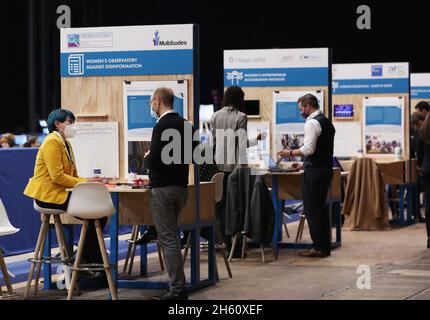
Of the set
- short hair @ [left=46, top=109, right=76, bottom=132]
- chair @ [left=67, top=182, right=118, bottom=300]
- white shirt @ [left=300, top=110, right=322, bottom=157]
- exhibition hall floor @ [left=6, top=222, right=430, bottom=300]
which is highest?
short hair @ [left=46, top=109, right=76, bottom=132]

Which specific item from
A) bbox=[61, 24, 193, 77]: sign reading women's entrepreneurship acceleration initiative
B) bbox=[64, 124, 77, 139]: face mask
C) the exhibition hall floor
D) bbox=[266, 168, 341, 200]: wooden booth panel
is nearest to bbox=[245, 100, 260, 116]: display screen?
bbox=[266, 168, 341, 200]: wooden booth panel

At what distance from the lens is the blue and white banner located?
1553 cm

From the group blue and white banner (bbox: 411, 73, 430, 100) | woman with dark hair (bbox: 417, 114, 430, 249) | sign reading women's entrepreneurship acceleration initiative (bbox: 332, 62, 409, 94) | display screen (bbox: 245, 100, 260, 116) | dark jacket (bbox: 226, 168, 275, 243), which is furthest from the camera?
blue and white banner (bbox: 411, 73, 430, 100)

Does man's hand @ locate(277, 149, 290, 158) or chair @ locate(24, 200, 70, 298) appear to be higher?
man's hand @ locate(277, 149, 290, 158)

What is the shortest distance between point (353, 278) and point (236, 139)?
1.97m

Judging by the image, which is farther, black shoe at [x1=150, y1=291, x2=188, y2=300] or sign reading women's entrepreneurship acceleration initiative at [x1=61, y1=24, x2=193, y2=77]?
sign reading women's entrepreneurship acceleration initiative at [x1=61, y1=24, x2=193, y2=77]

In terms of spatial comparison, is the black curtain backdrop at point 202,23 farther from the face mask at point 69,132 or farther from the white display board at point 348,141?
the face mask at point 69,132

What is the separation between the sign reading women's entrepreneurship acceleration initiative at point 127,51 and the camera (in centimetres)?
722

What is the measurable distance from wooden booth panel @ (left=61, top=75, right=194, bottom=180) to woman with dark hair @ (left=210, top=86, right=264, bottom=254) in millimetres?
1751

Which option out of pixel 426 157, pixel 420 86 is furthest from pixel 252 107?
pixel 420 86

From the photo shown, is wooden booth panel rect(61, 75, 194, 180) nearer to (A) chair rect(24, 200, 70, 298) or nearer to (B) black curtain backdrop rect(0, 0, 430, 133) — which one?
(A) chair rect(24, 200, 70, 298)

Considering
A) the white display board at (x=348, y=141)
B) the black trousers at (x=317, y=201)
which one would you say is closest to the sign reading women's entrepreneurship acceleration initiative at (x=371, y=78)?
the white display board at (x=348, y=141)

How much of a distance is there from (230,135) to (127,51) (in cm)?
190

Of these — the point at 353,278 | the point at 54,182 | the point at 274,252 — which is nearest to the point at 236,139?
the point at 274,252
